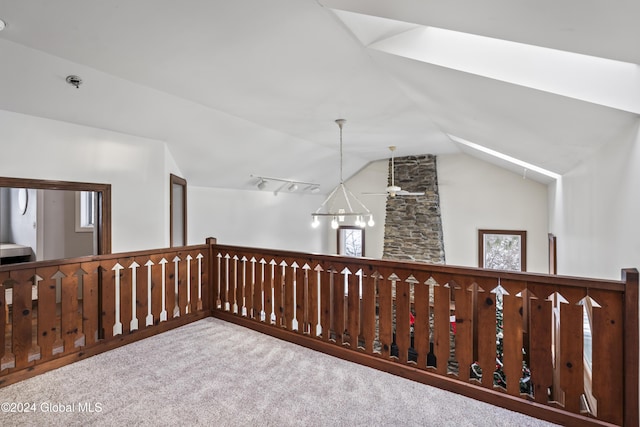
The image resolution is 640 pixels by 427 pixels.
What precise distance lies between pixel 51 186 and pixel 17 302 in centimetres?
144

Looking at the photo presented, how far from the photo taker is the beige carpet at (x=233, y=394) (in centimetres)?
202

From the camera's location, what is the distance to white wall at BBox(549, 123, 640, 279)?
1.92 meters

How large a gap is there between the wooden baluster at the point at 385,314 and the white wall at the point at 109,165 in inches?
129

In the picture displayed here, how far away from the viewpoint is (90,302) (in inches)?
115

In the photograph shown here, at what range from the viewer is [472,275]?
7.39ft

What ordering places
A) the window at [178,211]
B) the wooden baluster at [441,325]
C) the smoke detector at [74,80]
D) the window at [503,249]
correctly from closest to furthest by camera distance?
the wooden baluster at [441,325]
the smoke detector at [74,80]
the window at [178,211]
the window at [503,249]

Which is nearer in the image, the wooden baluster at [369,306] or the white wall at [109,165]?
the wooden baluster at [369,306]

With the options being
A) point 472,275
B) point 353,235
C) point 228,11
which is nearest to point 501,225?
point 353,235

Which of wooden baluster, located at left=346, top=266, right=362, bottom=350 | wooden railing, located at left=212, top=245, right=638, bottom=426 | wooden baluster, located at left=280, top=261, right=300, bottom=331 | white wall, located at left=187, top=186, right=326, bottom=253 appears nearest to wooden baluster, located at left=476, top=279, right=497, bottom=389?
wooden railing, located at left=212, top=245, right=638, bottom=426

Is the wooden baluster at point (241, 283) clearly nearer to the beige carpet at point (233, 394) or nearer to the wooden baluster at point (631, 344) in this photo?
the beige carpet at point (233, 394)

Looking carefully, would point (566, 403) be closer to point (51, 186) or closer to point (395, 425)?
point (395, 425)

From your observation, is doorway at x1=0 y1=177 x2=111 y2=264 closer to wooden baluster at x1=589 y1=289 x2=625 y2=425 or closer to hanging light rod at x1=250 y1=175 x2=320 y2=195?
hanging light rod at x1=250 y1=175 x2=320 y2=195

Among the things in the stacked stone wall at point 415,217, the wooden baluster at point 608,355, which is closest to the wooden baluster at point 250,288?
the wooden baluster at point 608,355

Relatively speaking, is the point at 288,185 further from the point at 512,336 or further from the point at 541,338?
the point at 541,338
